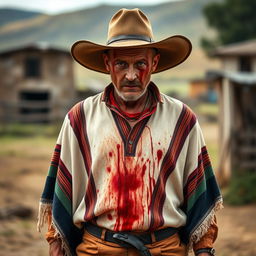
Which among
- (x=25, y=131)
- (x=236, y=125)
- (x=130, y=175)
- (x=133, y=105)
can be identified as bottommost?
(x=25, y=131)

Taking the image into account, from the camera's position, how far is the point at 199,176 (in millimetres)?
2666

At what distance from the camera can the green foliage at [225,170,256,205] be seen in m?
8.68

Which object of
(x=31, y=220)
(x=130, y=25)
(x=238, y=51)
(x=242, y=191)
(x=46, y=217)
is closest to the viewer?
(x=130, y=25)

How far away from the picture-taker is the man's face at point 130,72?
256 cm

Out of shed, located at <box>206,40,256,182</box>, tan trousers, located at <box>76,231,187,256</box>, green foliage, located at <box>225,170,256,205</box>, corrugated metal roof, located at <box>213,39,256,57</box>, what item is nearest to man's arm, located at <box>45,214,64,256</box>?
tan trousers, located at <box>76,231,187,256</box>

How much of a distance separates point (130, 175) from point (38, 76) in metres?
21.6

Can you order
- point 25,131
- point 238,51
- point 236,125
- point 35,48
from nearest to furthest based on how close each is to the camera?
point 236,125
point 25,131
point 35,48
point 238,51

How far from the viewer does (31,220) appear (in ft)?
25.0

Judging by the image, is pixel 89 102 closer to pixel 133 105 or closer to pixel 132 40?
pixel 133 105

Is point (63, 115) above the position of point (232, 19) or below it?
below

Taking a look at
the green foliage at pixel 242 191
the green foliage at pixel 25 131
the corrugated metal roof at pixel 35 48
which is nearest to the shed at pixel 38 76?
the corrugated metal roof at pixel 35 48

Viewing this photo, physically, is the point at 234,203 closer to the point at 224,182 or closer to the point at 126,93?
the point at 224,182

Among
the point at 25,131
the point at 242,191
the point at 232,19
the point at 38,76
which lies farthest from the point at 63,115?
the point at 242,191

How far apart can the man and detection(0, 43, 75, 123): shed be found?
2029 centimetres
